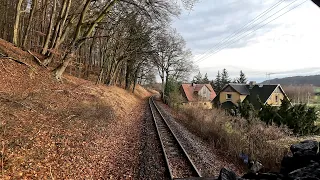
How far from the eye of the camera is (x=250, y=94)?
46219 millimetres

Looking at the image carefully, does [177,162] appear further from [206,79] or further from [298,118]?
[206,79]

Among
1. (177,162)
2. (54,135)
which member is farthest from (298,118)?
(54,135)

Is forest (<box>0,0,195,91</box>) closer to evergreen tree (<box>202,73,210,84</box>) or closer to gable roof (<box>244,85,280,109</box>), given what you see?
gable roof (<box>244,85,280,109</box>)

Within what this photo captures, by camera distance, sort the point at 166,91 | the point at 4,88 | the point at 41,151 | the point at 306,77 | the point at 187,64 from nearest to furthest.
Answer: the point at 41,151 → the point at 4,88 → the point at 166,91 → the point at 187,64 → the point at 306,77

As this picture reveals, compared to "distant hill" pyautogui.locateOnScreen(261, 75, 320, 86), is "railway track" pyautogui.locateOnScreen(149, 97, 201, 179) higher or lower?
lower

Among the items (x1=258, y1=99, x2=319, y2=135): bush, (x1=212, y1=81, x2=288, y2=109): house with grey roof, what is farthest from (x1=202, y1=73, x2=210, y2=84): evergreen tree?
(x1=258, y1=99, x2=319, y2=135): bush

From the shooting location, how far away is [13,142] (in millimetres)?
6562

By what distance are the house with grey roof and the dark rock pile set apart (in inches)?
1533

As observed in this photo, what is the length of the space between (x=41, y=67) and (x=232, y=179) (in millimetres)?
15753

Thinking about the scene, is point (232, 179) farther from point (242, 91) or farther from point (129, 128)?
point (242, 91)

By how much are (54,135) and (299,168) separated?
7658 mm

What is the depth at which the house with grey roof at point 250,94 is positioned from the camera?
1694 inches

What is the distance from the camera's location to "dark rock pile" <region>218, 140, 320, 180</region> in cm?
342

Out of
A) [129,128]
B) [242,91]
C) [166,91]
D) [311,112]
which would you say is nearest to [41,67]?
[129,128]
